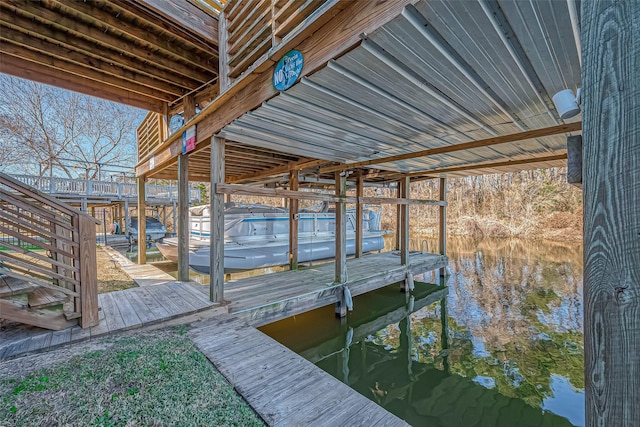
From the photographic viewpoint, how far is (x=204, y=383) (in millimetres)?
1975

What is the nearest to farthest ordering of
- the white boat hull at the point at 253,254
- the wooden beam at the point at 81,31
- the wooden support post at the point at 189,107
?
the wooden beam at the point at 81,31 → the wooden support post at the point at 189,107 → the white boat hull at the point at 253,254

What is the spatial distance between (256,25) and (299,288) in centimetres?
372

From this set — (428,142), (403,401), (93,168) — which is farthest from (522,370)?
(93,168)

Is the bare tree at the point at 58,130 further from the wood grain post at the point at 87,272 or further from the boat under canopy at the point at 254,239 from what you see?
the wood grain post at the point at 87,272

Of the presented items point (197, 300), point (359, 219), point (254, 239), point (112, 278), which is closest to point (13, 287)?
point (197, 300)

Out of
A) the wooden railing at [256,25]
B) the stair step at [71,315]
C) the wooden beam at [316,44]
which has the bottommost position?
the stair step at [71,315]

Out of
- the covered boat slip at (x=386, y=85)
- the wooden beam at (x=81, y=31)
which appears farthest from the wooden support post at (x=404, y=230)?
the wooden beam at (x=81, y=31)

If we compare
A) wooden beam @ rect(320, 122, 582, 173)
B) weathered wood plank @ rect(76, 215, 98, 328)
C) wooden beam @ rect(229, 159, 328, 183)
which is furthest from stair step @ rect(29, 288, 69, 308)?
wooden beam @ rect(320, 122, 582, 173)

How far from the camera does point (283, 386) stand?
2006 millimetres

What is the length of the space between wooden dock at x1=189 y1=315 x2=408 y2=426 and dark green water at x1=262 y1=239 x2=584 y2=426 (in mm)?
1184

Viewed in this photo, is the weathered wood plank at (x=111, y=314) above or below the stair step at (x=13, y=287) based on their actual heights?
below

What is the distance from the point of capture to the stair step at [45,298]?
2.61 metres

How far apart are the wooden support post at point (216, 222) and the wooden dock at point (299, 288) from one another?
1.04ft

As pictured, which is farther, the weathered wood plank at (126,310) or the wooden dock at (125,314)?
the weathered wood plank at (126,310)
